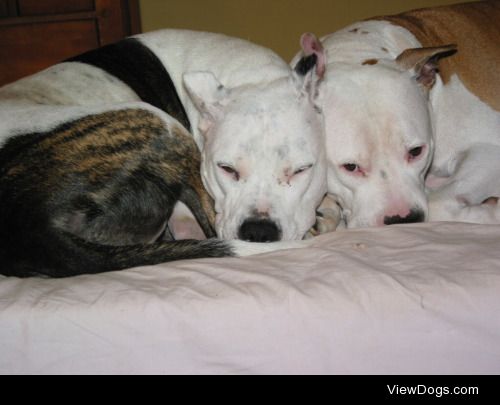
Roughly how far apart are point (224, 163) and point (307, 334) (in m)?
0.86

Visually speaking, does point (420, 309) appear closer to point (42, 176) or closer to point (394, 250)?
point (394, 250)

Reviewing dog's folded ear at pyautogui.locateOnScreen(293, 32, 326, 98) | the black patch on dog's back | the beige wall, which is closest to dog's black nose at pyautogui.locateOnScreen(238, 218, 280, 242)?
dog's folded ear at pyautogui.locateOnScreen(293, 32, 326, 98)

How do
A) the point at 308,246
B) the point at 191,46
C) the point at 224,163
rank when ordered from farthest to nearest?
the point at 191,46
the point at 224,163
the point at 308,246

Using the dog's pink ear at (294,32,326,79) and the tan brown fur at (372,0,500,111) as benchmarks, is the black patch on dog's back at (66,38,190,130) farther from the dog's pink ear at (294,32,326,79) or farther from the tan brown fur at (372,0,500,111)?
the tan brown fur at (372,0,500,111)

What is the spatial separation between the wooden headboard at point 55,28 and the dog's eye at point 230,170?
2.59m

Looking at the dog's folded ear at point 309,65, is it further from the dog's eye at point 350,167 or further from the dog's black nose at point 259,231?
the dog's black nose at point 259,231

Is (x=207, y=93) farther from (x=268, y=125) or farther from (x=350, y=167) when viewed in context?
(x=350, y=167)

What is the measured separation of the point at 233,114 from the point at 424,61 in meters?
0.86

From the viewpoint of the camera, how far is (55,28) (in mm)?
4336

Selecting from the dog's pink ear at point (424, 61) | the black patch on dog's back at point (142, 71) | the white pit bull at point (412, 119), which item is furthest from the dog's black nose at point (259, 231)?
the dog's pink ear at point (424, 61)

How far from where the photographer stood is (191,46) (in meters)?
2.82

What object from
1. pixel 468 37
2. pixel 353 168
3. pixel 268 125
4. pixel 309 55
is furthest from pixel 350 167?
pixel 468 37
